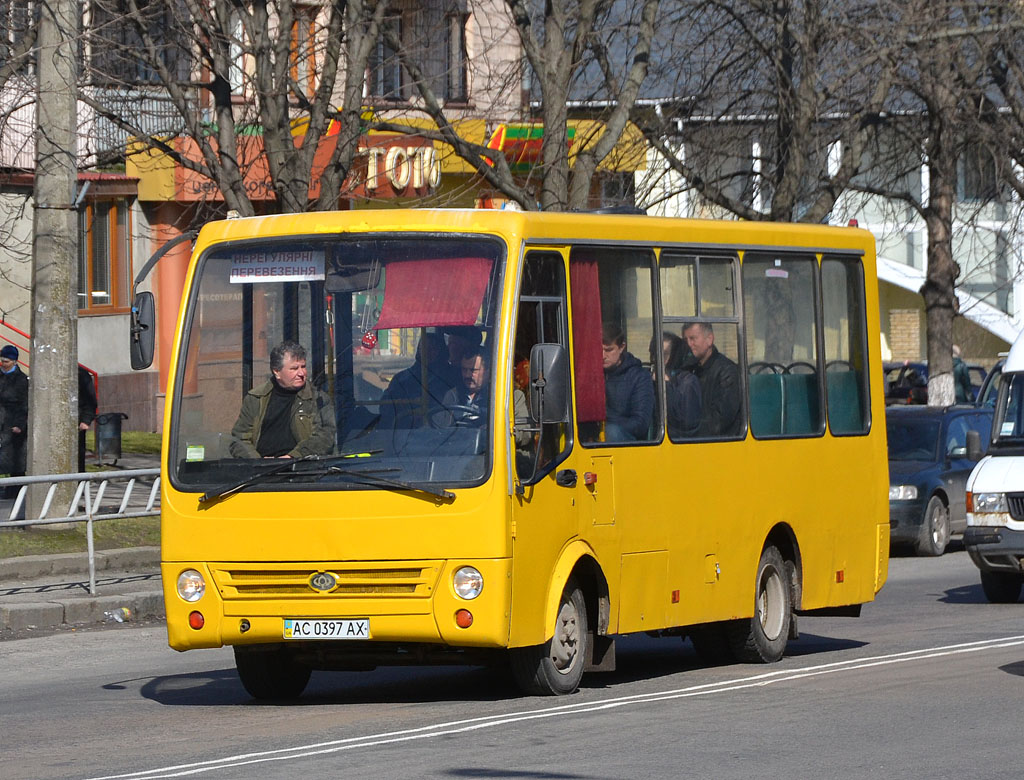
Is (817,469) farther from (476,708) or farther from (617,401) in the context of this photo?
(476,708)

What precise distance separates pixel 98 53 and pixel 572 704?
12.1m

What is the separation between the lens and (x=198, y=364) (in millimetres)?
10211

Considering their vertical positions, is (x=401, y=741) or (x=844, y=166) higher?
(x=844, y=166)

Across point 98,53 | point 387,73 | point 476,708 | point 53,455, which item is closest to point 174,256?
point 387,73

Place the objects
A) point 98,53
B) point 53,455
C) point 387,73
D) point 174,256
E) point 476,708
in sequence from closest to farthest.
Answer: point 476,708, point 53,455, point 98,53, point 387,73, point 174,256

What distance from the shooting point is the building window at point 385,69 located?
66.9 ft

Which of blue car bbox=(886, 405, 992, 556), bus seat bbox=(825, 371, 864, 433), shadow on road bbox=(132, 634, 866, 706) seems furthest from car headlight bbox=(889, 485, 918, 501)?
bus seat bbox=(825, 371, 864, 433)

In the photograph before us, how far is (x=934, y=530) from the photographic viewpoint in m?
22.1

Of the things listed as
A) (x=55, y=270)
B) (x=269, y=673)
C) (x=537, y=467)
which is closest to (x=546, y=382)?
(x=537, y=467)

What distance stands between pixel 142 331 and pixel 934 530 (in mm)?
13740

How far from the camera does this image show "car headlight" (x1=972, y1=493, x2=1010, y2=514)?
15.8m

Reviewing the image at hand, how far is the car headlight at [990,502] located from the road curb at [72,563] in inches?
289

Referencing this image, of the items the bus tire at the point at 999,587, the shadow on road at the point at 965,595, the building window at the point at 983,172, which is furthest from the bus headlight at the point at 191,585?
the building window at the point at 983,172

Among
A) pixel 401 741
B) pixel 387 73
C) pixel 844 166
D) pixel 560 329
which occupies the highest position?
pixel 387 73
